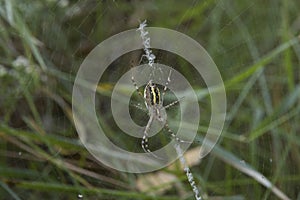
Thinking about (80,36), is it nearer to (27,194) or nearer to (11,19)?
(11,19)

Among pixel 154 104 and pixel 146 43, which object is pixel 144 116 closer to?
pixel 154 104

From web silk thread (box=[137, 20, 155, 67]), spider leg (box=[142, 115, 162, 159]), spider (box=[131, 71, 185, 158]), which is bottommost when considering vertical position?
spider leg (box=[142, 115, 162, 159])

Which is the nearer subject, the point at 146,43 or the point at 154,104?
the point at 154,104

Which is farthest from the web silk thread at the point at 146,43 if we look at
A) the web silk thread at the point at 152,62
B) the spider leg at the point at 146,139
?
the spider leg at the point at 146,139

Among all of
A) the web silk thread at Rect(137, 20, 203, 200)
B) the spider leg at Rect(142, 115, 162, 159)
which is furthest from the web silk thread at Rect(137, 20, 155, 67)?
the spider leg at Rect(142, 115, 162, 159)

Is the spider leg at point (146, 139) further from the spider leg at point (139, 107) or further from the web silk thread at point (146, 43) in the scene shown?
the web silk thread at point (146, 43)

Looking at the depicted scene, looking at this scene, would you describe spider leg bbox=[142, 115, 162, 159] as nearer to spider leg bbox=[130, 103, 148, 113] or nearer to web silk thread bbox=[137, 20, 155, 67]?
spider leg bbox=[130, 103, 148, 113]

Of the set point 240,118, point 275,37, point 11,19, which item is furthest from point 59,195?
point 275,37

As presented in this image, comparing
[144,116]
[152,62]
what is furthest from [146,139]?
[152,62]
